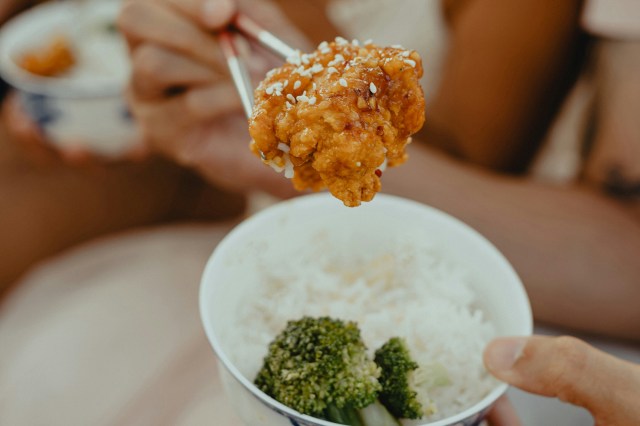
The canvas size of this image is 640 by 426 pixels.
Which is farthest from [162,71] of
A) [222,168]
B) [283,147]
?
[283,147]

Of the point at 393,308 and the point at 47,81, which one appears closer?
the point at 393,308

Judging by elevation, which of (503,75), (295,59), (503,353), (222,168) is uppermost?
(295,59)

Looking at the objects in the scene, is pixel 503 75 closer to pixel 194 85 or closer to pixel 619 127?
pixel 619 127

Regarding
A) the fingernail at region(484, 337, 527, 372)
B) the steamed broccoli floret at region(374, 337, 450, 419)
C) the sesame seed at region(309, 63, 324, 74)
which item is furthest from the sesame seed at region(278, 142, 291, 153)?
the fingernail at region(484, 337, 527, 372)

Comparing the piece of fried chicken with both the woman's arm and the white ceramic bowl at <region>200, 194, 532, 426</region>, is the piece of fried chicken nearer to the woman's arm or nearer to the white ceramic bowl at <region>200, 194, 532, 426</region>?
the white ceramic bowl at <region>200, 194, 532, 426</region>

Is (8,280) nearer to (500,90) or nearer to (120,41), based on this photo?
(120,41)

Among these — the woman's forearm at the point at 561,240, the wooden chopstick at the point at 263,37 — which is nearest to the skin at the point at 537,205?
the woman's forearm at the point at 561,240
